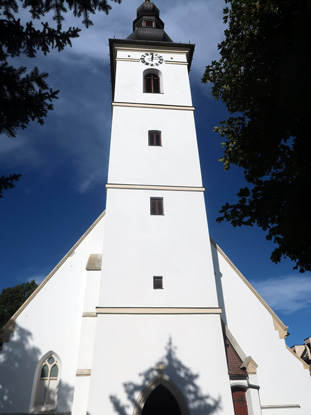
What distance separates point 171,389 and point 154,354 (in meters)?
1.04

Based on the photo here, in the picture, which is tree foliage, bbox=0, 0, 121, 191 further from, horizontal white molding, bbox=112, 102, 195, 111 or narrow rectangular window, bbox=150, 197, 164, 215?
horizontal white molding, bbox=112, 102, 195, 111

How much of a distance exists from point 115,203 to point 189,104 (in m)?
6.85

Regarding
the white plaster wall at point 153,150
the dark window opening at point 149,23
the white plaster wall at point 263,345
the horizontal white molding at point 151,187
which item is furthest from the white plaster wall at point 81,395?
the dark window opening at point 149,23

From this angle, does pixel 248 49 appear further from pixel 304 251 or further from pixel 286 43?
pixel 304 251

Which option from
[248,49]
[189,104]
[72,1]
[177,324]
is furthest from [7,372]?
[189,104]

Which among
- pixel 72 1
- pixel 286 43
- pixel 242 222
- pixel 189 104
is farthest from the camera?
pixel 189 104

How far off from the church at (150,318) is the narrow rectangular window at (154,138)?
0.07 m

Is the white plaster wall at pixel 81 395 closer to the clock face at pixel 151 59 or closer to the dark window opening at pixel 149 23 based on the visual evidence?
the clock face at pixel 151 59

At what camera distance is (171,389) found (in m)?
9.24

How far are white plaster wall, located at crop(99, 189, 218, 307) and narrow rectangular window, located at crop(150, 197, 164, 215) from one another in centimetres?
14

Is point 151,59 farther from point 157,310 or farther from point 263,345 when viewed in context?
point 263,345

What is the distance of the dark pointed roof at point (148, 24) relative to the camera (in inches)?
780

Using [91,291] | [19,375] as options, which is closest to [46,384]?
[19,375]

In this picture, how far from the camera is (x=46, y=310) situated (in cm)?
1220
